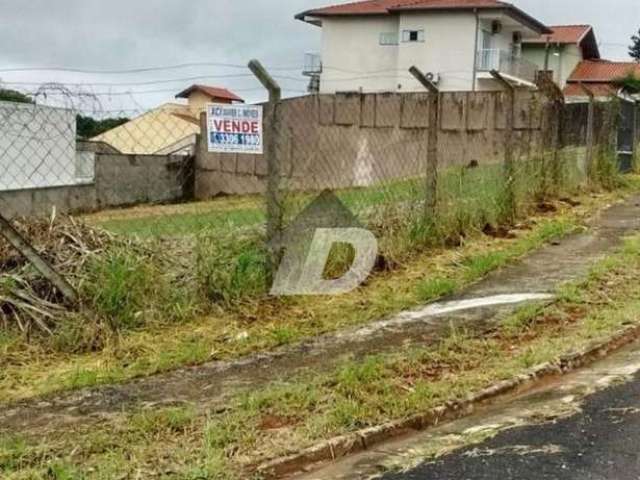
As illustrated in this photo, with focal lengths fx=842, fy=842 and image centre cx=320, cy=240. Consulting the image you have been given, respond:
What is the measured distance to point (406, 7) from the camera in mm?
38031

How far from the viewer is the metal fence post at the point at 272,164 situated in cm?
649

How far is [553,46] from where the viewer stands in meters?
45.6

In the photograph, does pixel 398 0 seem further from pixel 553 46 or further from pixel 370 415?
pixel 370 415

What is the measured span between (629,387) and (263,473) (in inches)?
96.1

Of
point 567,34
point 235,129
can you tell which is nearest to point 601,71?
point 567,34

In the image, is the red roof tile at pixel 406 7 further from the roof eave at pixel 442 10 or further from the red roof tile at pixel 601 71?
the red roof tile at pixel 601 71

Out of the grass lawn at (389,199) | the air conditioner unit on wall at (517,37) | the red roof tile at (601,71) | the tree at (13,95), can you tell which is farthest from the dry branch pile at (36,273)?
the red roof tile at (601,71)

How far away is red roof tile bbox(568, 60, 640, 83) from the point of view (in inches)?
1763

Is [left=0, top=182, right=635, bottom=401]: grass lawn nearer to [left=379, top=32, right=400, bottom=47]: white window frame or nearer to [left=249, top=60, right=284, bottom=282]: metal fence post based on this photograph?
[left=249, top=60, right=284, bottom=282]: metal fence post

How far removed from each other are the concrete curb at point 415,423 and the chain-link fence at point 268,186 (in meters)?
2.31

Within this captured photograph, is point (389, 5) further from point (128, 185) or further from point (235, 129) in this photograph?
point (235, 129)

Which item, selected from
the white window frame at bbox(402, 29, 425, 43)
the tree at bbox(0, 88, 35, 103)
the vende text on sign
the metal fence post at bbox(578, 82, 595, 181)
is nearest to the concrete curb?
the vende text on sign

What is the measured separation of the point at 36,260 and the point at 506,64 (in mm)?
36577

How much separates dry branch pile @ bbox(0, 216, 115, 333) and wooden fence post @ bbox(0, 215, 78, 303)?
0.09 metres
